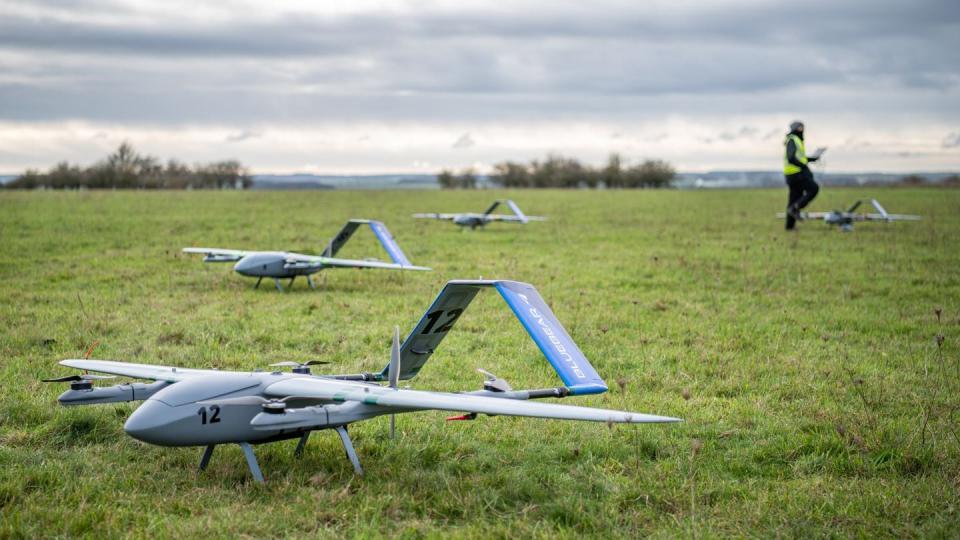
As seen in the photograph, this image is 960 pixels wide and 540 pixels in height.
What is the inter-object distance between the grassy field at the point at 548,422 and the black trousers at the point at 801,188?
25.9 feet

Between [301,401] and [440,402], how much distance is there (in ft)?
4.42

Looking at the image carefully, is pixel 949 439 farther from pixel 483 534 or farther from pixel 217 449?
pixel 217 449

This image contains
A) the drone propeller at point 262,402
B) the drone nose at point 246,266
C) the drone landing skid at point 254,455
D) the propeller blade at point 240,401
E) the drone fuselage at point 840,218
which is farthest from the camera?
the drone fuselage at point 840,218

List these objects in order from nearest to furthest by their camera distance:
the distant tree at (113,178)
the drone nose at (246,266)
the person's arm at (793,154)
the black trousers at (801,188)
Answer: the drone nose at (246,266), the person's arm at (793,154), the black trousers at (801,188), the distant tree at (113,178)

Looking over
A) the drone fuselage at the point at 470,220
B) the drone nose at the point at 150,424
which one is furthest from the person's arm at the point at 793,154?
the drone nose at the point at 150,424

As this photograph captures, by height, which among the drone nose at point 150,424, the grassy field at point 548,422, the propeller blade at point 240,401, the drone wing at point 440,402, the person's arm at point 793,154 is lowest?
the grassy field at point 548,422

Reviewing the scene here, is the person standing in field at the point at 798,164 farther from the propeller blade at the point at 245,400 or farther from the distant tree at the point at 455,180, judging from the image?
the distant tree at the point at 455,180

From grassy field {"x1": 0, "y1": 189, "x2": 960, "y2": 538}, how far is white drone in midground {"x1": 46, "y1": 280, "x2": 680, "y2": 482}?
534 mm

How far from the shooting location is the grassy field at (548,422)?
6172 millimetres

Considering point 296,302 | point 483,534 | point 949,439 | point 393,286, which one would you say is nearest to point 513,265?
point 393,286

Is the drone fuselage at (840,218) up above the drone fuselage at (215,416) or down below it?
above

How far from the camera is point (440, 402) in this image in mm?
5855

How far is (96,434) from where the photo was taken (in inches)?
314

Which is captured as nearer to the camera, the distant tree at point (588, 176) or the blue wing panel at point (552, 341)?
the blue wing panel at point (552, 341)
